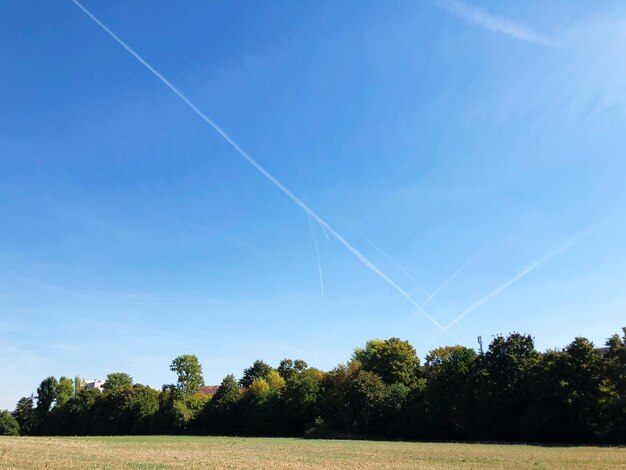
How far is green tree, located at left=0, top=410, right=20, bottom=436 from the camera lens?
104125 millimetres

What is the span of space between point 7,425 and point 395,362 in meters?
89.2

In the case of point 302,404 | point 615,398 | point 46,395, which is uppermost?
point 46,395

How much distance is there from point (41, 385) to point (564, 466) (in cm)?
14688

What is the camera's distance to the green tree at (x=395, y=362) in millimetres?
83500

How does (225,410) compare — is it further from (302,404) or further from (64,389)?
(64,389)

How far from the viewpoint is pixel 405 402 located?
67000 mm

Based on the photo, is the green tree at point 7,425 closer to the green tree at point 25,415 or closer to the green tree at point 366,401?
the green tree at point 25,415

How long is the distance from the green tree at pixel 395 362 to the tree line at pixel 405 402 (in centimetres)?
19

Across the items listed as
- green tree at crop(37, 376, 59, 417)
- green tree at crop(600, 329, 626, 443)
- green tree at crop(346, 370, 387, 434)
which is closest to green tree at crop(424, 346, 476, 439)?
green tree at crop(346, 370, 387, 434)

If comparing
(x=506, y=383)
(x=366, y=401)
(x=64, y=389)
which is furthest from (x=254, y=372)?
(x=506, y=383)

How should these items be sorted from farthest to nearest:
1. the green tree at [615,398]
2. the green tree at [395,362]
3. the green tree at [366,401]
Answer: the green tree at [395,362], the green tree at [366,401], the green tree at [615,398]

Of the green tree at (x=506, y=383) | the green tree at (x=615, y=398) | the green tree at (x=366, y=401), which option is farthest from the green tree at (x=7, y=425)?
the green tree at (x=615, y=398)

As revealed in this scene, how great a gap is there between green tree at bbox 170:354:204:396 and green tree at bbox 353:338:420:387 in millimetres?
46234

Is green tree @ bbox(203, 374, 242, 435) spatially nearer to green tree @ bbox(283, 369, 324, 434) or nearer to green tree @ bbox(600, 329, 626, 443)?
green tree @ bbox(283, 369, 324, 434)
